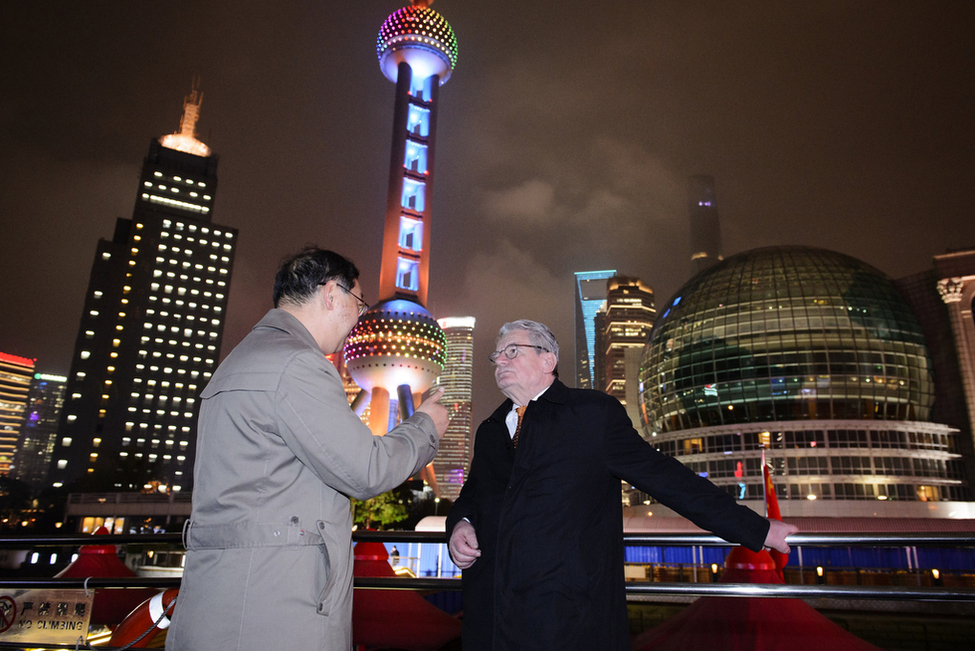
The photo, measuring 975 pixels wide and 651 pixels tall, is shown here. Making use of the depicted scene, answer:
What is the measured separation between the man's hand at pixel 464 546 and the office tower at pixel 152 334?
11250cm

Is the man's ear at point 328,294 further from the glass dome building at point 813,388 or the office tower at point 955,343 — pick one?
the office tower at point 955,343

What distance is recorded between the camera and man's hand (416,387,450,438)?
2.69m

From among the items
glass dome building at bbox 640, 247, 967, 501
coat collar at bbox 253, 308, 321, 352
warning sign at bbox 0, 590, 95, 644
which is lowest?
warning sign at bbox 0, 590, 95, 644

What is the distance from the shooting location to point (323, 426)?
2.23 m

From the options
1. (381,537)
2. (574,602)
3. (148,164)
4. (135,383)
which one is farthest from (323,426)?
(148,164)

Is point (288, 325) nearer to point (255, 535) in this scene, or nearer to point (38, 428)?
point (255, 535)

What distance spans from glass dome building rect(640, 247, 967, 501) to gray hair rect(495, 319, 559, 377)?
4681cm

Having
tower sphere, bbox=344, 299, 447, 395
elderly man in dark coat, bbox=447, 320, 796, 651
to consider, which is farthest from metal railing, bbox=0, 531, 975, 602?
tower sphere, bbox=344, 299, 447, 395

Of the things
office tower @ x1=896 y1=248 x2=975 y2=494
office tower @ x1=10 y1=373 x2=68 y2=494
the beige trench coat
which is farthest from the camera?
office tower @ x1=10 y1=373 x2=68 y2=494

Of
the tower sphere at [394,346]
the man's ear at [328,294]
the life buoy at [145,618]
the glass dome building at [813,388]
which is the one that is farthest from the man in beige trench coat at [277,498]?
the tower sphere at [394,346]

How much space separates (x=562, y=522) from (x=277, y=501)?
1241 millimetres

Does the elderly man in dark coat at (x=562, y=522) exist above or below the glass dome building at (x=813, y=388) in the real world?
below

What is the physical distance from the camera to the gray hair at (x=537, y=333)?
11.2 feet

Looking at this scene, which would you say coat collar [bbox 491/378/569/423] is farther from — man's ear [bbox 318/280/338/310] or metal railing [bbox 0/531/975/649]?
man's ear [bbox 318/280/338/310]
